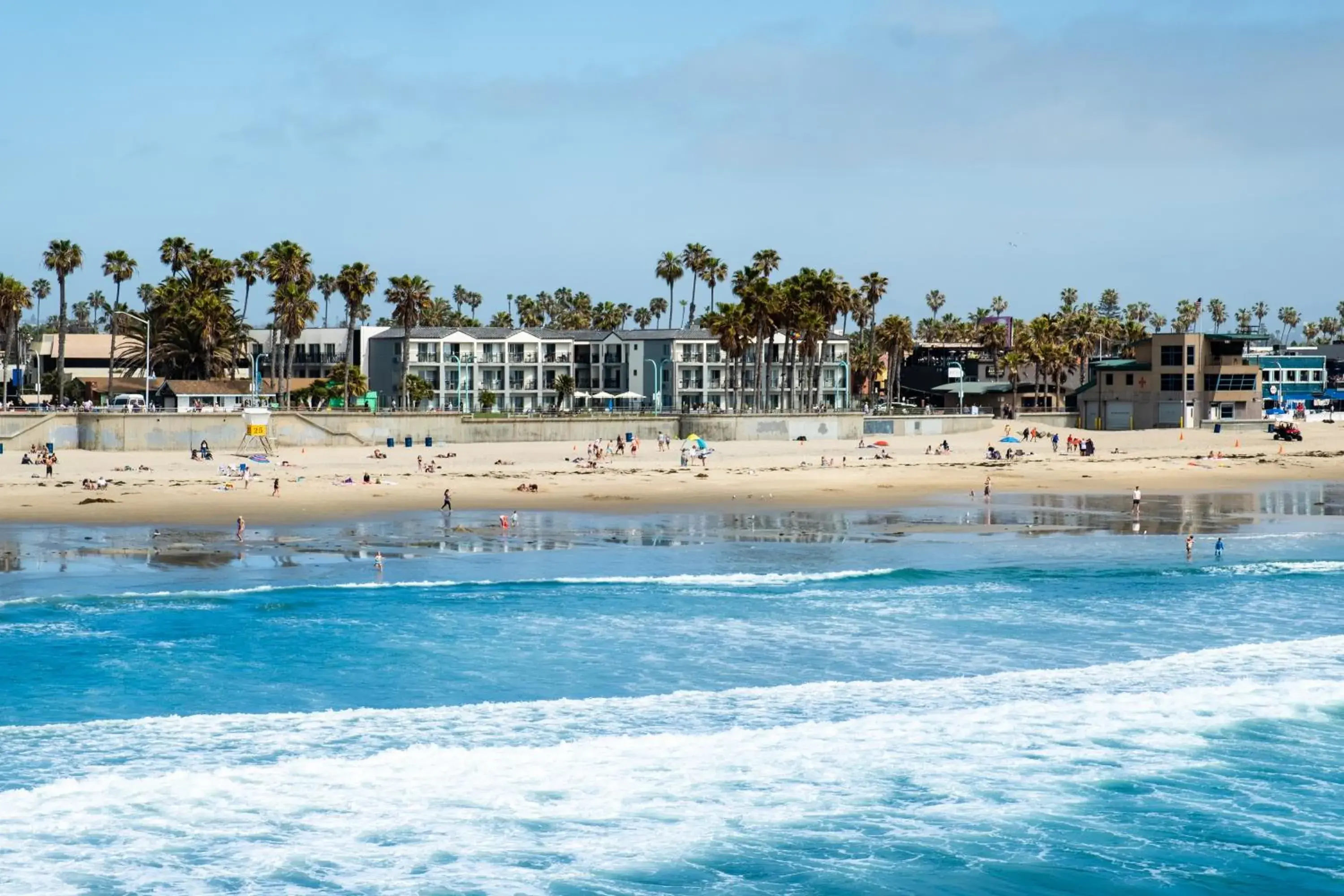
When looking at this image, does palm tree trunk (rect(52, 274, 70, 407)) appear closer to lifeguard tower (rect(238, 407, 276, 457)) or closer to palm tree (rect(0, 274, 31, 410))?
palm tree (rect(0, 274, 31, 410))

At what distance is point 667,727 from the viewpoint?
23078 millimetres

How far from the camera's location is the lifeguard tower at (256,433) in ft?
252

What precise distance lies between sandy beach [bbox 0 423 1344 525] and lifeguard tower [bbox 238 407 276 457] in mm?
978

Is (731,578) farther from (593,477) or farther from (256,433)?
(256,433)

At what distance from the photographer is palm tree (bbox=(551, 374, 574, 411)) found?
11906 centimetres

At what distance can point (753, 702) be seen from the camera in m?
24.7

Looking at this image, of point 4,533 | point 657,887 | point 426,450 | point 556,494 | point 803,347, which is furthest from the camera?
point 803,347

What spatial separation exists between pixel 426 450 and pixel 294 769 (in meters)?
59.6

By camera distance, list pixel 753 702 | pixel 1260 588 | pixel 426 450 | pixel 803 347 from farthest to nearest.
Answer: pixel 803 347
pixel 426 450
pixel 1260 588
pixel 753 702

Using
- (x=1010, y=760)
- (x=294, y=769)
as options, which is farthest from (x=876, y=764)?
(x=294, y=769)

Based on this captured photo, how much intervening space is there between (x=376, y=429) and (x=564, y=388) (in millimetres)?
37576

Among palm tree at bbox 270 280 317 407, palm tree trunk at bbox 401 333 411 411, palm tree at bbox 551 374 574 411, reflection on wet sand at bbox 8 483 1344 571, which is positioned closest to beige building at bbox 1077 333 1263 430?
palm tree at bbox 551 374 574 411

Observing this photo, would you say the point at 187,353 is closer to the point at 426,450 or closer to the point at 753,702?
the point at 426,450

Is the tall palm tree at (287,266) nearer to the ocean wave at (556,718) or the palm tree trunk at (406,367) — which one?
the palm tree trunk at (406,367)
